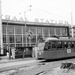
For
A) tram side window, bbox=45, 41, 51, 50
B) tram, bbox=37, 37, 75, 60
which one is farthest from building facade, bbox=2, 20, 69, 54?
tram side window, bbox=45, 41, 51, 50

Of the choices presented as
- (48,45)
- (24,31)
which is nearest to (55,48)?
(48,45)

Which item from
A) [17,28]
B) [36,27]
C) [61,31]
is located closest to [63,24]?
[61,31]

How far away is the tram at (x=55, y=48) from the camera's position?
18.0 metres

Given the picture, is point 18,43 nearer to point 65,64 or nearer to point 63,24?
point 63,24

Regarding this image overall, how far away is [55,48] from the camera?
18.7 m

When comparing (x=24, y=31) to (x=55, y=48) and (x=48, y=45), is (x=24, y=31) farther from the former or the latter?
(x=48, y=45)

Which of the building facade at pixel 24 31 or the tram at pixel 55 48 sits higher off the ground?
the building facade at pixel 24 31

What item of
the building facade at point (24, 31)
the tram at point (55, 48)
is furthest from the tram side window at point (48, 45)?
the building facade at point (24, 31)

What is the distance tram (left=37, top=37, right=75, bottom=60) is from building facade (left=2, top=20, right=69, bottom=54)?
21363 mm

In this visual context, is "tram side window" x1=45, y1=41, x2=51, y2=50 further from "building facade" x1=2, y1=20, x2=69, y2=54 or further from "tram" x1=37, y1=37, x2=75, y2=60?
"building facade" x1=2, y1=20, x2=69, y2=54

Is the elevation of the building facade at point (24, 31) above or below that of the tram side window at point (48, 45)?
above

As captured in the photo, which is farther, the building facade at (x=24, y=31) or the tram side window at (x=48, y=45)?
the building facade at (x=24, y=31)

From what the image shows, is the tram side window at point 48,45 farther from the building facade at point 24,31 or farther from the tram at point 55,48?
the building facade at point 24,31

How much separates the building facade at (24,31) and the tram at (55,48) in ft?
70.1
